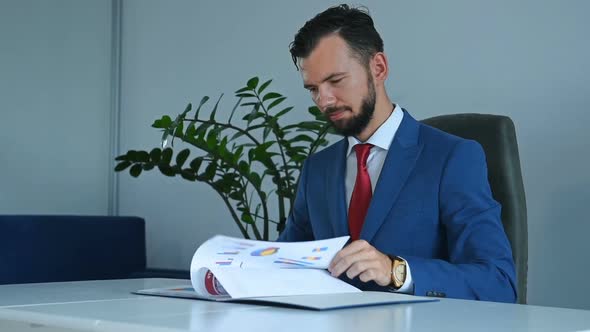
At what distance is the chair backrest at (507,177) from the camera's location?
1.96 metres

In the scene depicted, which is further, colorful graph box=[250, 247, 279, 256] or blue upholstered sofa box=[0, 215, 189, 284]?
blue upholstered sofa box=[0, 215, 189, 284]

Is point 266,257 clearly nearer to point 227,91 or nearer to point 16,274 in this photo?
point 16,274

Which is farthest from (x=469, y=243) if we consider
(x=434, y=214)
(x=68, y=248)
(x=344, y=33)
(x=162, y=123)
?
(x=68, y=248)

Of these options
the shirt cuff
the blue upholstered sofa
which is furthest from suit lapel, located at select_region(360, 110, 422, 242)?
the blue upholstered sofa

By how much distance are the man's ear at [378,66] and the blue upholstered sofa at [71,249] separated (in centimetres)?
146

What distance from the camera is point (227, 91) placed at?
155 inches

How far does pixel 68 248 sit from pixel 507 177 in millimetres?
2175

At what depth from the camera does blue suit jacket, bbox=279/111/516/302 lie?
5.50 feet

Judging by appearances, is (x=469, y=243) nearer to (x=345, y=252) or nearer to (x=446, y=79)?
(x=345, y=252)

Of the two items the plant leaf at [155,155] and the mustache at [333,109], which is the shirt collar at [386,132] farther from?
the plant leaf at [155,155]

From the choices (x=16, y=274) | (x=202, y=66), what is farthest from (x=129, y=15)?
(x=16, y=274)

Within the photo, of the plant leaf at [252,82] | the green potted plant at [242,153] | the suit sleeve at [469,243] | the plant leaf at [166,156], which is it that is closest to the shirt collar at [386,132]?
the suit sleeve at [469,243]

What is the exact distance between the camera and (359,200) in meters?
2.04

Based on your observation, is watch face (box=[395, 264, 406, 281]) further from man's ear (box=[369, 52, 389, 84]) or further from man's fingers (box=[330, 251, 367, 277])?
man's ear (box=[369, 52, 389, 84])
